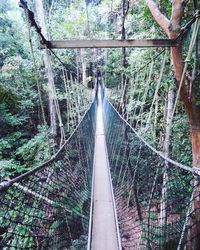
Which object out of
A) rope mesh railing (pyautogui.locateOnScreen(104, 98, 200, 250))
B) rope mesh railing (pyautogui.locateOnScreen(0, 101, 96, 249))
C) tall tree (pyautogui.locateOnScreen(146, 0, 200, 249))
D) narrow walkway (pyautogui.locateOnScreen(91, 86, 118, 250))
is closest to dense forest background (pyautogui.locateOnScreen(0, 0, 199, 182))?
rope mesh railing (pyautogui.locateOnScreen(104, 98, 200, 250))

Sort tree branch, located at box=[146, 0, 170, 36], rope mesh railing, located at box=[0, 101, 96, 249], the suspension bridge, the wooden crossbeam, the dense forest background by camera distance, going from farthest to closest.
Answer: the dense forest background → tree branch, located at box=[146, 0, 170, 36] → the wooden crossbeam → rope mesh railing, located at box=[0, 101, 96, 249] → the suspension bridge

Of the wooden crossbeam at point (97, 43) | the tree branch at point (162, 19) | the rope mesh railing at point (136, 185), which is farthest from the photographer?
the rope mesh railing at point (136, 185)

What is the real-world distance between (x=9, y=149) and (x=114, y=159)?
222 cm

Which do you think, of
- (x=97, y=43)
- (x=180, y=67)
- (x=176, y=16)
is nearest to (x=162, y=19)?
(x=176, y=16)

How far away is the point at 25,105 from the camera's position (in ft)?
16.9

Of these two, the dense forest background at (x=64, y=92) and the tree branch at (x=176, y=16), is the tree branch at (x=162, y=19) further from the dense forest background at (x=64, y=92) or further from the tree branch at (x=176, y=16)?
the dense forest background at (x=64, y=92)

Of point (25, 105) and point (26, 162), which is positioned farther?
point (25, 105)

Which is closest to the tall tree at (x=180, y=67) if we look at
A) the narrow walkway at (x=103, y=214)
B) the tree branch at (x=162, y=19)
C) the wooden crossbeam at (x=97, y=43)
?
the tree branch at (x=162, y=19)

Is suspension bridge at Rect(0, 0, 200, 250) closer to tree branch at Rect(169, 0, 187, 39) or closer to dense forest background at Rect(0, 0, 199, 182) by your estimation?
tree branch at Rect(169, 0, 187, 39)

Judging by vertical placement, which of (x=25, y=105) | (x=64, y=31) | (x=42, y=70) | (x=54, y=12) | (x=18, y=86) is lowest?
(x=25, y=105)

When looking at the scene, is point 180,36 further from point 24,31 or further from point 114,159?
point 24,31

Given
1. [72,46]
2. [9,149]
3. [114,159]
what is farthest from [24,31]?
[72,46]

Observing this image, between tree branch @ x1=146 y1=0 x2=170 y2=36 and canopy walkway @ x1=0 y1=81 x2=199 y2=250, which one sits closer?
canopy walkway @ x1=0 y1=81 x2=199 y2=250

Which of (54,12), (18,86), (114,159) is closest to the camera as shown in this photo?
(114,159)
